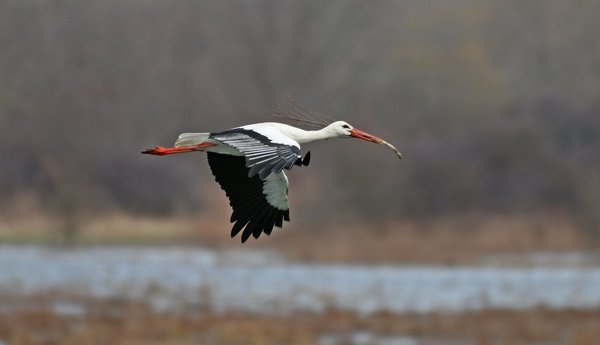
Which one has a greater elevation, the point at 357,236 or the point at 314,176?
the point at 314,176

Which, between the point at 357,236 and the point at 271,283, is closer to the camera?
the point at 271,283

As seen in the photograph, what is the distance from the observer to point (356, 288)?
113ft

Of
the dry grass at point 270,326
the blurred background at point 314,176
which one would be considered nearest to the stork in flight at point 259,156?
the dry grass at point 270,326

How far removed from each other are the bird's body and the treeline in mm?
29695

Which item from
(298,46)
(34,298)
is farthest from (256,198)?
(298,46)

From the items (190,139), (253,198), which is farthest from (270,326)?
(190,139)

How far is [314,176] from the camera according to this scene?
4475 cm

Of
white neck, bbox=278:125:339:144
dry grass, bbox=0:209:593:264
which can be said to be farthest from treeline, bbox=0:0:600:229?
white neck, bbox=278:125:339:144

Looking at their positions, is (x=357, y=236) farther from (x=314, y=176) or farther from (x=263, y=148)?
(x=263, y=148)

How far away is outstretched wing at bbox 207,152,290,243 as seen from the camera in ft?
39.1

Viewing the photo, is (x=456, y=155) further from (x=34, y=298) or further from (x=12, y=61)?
(x=34, y=298)

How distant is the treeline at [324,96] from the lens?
47.3 m

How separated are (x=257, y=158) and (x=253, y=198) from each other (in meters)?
1.64

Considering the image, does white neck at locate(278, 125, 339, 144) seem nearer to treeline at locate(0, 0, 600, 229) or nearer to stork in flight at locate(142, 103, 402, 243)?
stork in flight at locate(142, 103, 402, 243)
